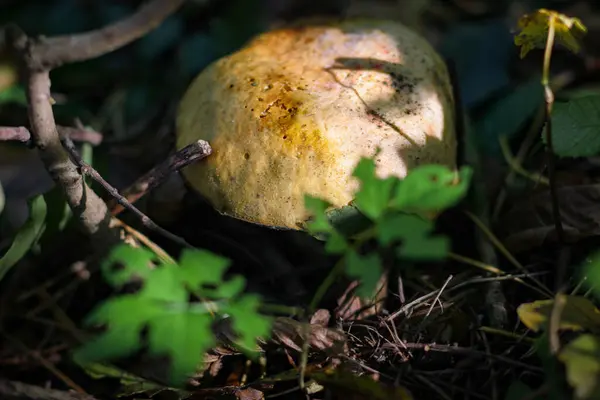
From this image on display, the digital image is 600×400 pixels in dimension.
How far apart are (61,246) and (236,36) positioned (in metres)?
0.96

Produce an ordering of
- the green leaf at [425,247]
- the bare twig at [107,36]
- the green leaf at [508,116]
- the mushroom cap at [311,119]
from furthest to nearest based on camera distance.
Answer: the green leaf at [508,116] → the bare twig at [107,36] → the mushroom cap at [311,119] → the green leaf at [425,247]

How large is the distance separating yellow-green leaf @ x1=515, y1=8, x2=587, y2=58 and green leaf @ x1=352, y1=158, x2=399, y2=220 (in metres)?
0.69

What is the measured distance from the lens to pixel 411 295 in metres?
1.63

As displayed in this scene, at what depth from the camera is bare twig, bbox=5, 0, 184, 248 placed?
1.44 metres

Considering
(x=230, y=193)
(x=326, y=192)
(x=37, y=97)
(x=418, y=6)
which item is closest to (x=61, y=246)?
(x=37, y=97)

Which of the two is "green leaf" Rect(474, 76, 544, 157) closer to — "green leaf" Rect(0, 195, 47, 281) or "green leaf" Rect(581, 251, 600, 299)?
"green leaf" Rect(581, 251, 600, 299)

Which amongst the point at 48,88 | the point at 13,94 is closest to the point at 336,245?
the point at 48,88

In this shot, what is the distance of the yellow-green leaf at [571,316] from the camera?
124cm

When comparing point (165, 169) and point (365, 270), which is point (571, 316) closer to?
point (365, 270)

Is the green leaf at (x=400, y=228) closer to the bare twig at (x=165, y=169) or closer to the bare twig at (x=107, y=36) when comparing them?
the bare twig at (x=165, y=169)

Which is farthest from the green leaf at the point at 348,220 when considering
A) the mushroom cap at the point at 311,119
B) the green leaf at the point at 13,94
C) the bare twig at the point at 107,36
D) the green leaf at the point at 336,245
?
the green leaf at the point at 13,94

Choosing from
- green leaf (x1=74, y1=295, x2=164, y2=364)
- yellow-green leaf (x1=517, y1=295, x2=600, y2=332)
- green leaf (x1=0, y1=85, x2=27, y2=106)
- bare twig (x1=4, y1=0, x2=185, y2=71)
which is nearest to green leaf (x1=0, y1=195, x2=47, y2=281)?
bare twig (x1=4, y1=0, x2=185, y2=71)

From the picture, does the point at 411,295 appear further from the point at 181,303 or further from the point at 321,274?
the point at 181,303

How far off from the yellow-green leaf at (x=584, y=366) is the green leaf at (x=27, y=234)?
4.32 ft
